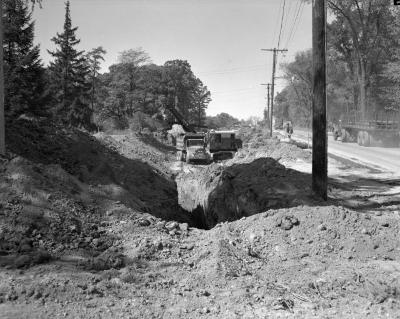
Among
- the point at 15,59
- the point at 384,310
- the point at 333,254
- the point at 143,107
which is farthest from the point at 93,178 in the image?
the point at 143,107

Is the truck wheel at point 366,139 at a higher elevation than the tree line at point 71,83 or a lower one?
lower

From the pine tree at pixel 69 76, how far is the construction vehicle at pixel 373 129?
27.8m

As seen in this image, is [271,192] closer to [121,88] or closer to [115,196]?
[115,196]

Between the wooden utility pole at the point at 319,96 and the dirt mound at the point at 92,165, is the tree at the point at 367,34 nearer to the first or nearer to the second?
the dirt mound at the point at 92,165

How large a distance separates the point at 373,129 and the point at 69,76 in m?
32.4

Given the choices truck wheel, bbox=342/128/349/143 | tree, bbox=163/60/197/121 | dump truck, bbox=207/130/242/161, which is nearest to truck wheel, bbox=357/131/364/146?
truck wheel, bbox=342/128/349/143

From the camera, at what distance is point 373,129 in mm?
32688

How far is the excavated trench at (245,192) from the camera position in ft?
38.4

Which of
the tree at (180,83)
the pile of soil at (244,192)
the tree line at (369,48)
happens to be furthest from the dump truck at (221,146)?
the tree at (180,83)

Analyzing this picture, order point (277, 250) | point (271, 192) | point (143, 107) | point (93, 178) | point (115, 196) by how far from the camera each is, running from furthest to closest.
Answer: point (143, 107)
point (271, 192)
point (93, 178)
point (115, 196)
point (277, 250)

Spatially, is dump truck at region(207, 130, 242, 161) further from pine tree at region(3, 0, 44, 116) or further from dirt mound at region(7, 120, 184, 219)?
pine tree at region(3, 0, 44, 116)

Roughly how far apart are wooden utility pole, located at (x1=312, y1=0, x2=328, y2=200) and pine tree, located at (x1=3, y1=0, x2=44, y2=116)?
1031 inches

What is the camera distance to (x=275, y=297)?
5.28m

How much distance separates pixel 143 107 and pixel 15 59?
31.3 metres
